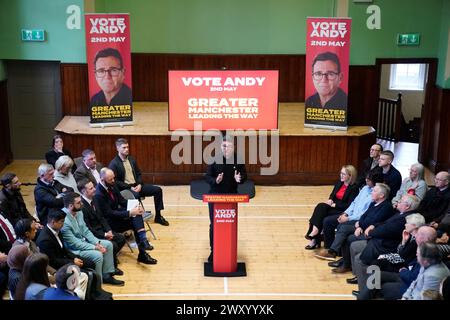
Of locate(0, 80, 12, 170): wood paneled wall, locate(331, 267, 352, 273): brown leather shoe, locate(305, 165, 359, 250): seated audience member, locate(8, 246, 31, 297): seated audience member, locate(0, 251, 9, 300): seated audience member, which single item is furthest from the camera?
locate(0, 80, 12, 170): wood paneled wall

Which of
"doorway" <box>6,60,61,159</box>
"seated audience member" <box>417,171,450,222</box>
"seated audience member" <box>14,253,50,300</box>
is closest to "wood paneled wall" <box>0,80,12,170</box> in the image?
"doorway" <box>6,60,61,159</box>

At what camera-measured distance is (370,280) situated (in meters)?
6.52

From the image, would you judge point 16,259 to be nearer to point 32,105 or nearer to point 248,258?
point 248,258

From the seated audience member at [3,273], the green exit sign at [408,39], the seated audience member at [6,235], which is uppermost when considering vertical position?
the green exit sign at [408,39]

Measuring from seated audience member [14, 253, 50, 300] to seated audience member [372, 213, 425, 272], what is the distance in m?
3.36

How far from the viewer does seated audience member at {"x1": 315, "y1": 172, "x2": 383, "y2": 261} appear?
795 cm

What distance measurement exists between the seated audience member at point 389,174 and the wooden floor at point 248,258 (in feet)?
4.49

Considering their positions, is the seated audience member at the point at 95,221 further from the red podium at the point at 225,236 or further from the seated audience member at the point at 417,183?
the seated audience member at the point at 417,183

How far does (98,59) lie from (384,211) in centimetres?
578

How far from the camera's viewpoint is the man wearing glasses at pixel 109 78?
11047 millimetres

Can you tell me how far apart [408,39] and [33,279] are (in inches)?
382

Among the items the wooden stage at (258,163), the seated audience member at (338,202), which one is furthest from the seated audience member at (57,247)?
the wooden stage at (258,163)

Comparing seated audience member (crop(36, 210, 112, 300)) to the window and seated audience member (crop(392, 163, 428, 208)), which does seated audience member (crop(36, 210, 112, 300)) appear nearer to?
seated audience member (crop(392, 163, 428, 208))

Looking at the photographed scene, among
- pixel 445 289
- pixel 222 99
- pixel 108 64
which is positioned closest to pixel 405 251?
pixel 445 289
